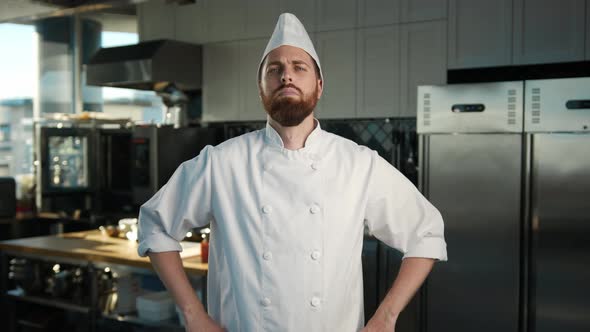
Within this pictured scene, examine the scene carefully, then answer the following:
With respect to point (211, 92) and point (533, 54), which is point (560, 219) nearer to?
point (533, 54)

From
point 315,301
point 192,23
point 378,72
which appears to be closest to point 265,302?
point 315,301

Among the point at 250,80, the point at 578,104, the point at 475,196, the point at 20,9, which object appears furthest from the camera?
the point at 250,80

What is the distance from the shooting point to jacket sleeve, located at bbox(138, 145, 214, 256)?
5.03ft

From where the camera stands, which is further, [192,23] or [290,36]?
[192,23]

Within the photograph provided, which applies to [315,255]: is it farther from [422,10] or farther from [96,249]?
[422,10]

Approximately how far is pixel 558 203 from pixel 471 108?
63 cm

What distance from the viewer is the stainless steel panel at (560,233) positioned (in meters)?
2.99

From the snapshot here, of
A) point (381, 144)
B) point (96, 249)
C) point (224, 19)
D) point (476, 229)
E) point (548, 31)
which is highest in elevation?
point (224, 19)

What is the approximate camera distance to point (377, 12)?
4113 mm

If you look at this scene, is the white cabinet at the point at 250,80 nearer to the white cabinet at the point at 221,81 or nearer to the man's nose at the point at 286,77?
the white cabinet at the point at 221,81

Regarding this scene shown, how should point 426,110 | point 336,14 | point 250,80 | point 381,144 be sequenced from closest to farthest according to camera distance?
point 426,110 → point 336,14 → point 381,144 → point 250,80

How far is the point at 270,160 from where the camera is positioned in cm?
158

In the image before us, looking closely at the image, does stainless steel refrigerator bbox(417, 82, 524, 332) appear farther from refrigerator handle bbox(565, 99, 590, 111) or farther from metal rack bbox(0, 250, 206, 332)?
metal rack bbox(0, 250, 206, 332)

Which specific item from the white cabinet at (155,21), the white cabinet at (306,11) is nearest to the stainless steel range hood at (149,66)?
the white cabinet at (155,21)
